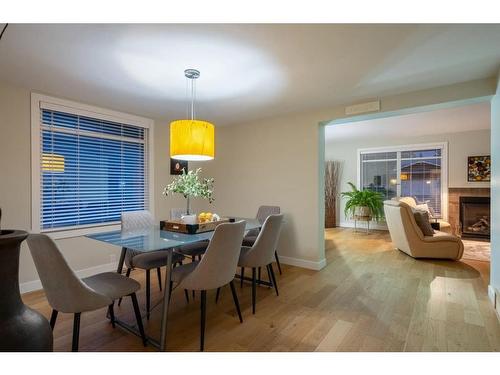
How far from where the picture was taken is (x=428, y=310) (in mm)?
2420

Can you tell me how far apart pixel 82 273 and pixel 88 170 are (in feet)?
4.32

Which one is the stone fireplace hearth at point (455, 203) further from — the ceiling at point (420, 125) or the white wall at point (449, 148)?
the ceiling at point (420, 125)

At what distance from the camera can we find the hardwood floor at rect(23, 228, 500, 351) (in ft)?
6.23

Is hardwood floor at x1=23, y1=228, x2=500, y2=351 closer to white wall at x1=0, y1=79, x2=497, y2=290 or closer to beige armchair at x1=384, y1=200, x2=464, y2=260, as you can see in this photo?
beige armchair at x1=384, y1=200, x2=464, y2=260

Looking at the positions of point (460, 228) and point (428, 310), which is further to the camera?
point (460, 228)

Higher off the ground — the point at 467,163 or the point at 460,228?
the point at 467,163

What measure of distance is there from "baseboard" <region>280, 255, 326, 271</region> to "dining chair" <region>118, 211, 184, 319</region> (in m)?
1.78

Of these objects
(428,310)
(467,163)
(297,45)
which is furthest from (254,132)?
(467,163)

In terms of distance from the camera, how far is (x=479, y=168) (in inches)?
221

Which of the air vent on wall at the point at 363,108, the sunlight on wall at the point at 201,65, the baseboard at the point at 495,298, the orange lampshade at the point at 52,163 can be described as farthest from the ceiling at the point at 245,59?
the baseboard at the point at 495,298

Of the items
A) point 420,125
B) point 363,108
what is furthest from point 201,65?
point 420,125
